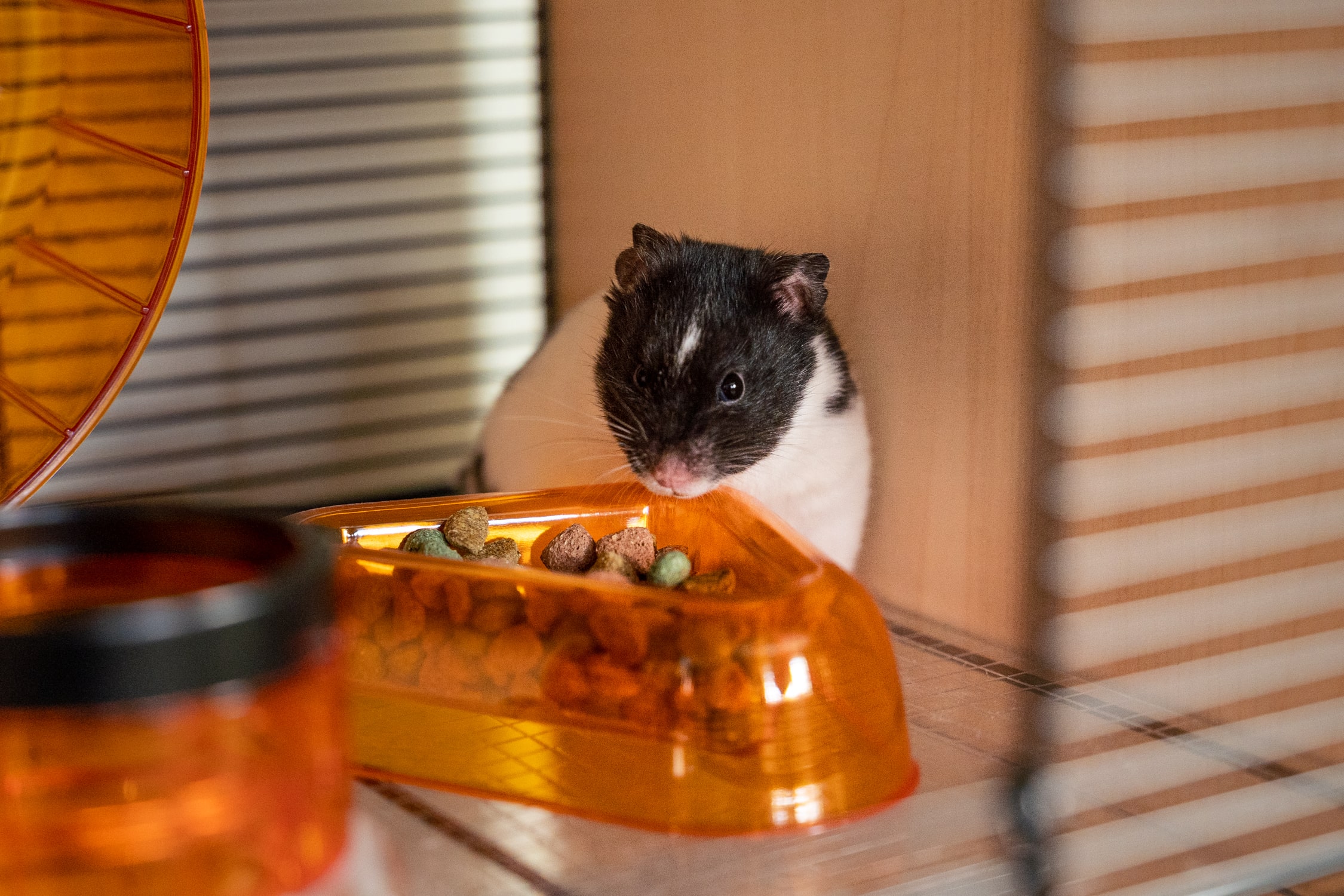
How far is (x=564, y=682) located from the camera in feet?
2.66

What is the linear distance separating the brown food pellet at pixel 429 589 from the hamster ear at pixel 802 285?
1.65 ft

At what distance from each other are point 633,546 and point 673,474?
16 centimetres

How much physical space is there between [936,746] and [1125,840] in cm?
15

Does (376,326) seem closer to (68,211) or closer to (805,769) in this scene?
(68,211)

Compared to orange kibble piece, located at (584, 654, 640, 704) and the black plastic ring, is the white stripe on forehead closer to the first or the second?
orange kibble piece, located at (584, 654, 640, 704)

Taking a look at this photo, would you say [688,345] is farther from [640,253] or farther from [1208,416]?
[1208,416]

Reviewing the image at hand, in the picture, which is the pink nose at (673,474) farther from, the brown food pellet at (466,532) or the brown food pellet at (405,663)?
the brown food pellet at (405,663)

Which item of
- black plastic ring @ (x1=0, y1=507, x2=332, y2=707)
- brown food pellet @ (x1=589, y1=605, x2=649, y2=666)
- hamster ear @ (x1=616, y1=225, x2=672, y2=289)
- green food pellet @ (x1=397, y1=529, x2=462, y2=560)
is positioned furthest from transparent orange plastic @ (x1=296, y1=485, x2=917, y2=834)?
hamster ear @ (x1=616, y1=225, x2=672, y2=289)

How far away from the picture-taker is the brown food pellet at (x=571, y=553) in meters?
1.00

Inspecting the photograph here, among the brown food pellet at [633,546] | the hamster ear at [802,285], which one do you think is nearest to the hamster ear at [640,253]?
the hamster ear at [802,285]

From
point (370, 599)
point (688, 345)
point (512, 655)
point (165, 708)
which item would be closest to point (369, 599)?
point (370, 599)

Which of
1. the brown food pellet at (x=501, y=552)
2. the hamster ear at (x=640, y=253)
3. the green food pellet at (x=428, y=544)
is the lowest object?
the brown food pellet at (x=501, y=552)

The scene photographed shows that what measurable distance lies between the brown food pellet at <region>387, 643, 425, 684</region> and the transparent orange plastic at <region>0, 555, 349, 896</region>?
21 cm

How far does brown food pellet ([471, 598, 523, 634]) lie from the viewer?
83 centimetres
